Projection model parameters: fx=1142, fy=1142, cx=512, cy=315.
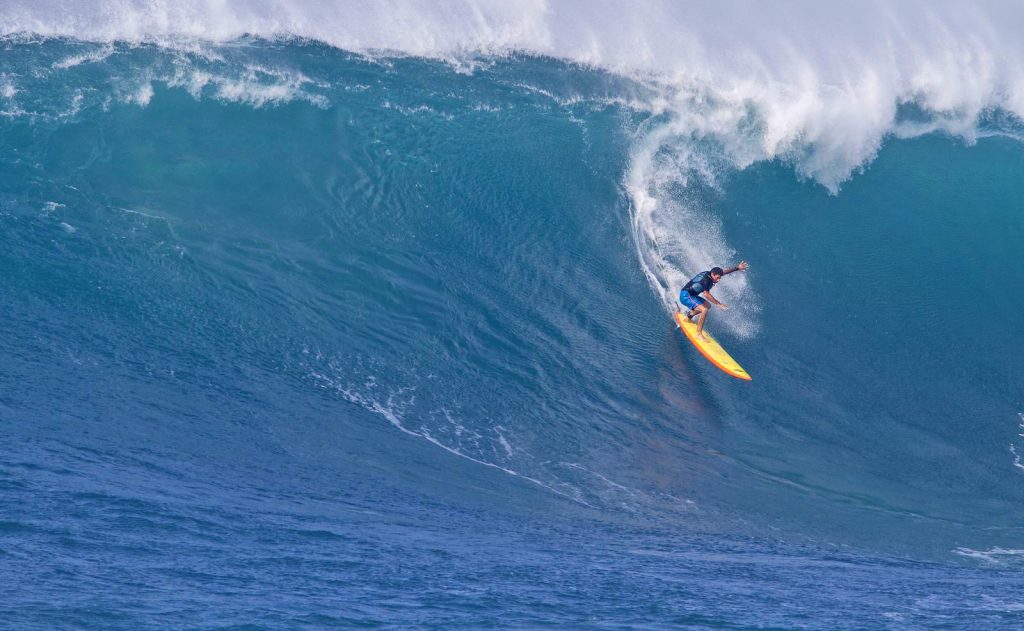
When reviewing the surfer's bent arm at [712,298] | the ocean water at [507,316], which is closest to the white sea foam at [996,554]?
the ocean water at [507,316]

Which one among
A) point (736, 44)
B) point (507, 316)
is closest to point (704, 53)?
point (736, 44)

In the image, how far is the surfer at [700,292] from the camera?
20953 mm

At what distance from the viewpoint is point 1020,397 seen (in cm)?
2148

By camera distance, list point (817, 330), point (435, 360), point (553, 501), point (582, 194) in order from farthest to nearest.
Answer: point (582, 194), point (817, 330), point (435, 360), point (553, 501)

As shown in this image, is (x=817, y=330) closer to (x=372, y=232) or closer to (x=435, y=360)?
(x=435, y=360)

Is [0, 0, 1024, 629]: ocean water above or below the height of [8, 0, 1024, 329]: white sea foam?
below

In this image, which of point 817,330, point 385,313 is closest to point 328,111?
point 385,313

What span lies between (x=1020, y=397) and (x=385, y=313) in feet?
39.5

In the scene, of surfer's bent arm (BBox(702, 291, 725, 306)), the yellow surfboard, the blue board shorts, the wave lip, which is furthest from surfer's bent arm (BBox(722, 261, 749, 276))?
the wave lip

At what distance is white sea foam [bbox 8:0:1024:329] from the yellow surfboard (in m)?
2.06

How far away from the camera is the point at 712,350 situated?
21.3 meters

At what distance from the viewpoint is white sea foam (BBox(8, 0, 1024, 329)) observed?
24344 millimetres

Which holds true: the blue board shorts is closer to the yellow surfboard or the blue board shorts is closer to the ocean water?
the yellow surfboard

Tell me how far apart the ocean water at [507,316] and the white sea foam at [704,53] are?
9cm
